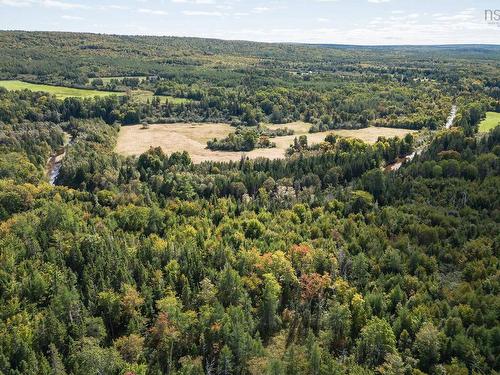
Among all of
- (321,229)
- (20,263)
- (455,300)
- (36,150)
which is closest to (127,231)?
(20,263)

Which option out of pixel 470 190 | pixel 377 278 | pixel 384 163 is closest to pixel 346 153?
pixel 384 163

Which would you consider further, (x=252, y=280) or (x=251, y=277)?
(x=251, y=277)

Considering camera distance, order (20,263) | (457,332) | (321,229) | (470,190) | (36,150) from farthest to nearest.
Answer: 1. (36,150)
2. (470,190)
3. (321,229)
4. (20,263)
5. (457,332)

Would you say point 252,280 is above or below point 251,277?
below

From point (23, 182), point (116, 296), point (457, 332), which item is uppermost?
point (23, 182)

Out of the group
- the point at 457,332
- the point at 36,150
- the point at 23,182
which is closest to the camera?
the point at 457,332

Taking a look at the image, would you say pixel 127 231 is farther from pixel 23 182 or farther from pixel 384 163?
pixel 384 163

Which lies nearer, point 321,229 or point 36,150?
point 321,229

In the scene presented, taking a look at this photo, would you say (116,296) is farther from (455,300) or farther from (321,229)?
(455,300)

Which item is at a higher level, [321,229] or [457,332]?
[321,229]
